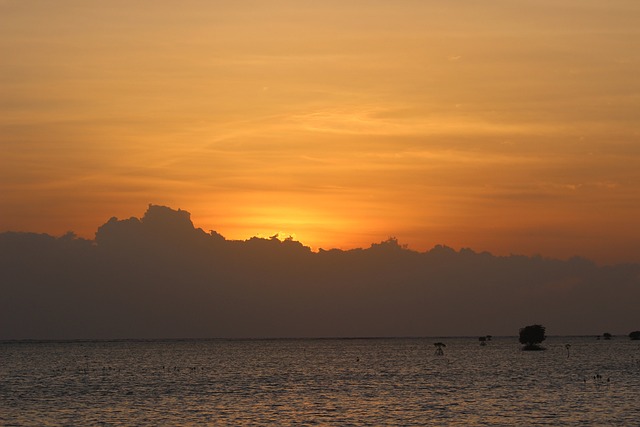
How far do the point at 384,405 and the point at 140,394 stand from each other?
1529 inches

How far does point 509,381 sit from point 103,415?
251ft

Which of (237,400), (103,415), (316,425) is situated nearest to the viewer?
(316,425)

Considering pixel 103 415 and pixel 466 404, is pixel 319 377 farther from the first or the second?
pixel 103 415

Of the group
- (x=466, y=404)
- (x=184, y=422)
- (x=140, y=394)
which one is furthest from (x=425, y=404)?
(x=140, y=394)

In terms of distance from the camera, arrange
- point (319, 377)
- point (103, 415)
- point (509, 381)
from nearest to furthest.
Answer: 1. point (103, 415)
2. point (509, 381)
3. point (319, 377)

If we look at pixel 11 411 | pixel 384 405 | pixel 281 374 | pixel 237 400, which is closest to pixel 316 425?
pixel 384 405

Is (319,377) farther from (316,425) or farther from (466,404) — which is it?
(316,425)

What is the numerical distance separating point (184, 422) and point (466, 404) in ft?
116

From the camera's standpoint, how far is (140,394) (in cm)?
12925

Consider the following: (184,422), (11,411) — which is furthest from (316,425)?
(11,411)

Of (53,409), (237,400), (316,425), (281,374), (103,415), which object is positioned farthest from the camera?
(281,374)

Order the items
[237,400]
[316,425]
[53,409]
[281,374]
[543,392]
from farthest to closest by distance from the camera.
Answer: [281,374] → [543,392] → [237,400] → [53,409] → [316,425]

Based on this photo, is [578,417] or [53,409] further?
[53,409]

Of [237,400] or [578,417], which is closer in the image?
[578,417]
